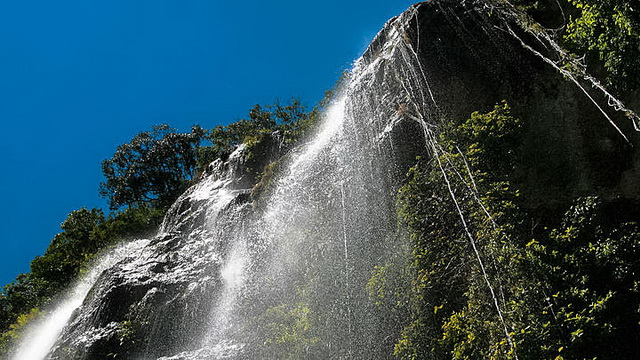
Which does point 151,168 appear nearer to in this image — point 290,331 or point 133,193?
point 133,193

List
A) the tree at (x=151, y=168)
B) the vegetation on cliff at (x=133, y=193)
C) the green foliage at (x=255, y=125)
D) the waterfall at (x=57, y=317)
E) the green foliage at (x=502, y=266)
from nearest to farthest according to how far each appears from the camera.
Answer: the green foliage at (x=502, y=266) → the waterfall at (x=57, y=317) → the vegetation on cliff at (x=133, y=193) → the green foliage at (x=255, y=125) → the tree at (x=151, y=168)

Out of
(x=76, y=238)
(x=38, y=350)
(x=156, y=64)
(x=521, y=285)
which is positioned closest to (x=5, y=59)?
(x=156, y=64)

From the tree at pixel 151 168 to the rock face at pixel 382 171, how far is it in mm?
18637

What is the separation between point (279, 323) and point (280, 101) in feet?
63.5

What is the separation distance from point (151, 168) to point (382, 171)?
24892 mm

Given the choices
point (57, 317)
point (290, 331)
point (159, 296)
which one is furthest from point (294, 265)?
→ point (57, 317)

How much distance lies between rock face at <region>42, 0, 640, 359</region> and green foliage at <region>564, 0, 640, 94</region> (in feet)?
4.93

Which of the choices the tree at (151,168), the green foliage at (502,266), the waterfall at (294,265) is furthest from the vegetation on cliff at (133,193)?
the green foliage at (502,266)

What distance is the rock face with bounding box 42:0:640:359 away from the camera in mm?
10617

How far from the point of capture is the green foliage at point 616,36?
28.2 feet

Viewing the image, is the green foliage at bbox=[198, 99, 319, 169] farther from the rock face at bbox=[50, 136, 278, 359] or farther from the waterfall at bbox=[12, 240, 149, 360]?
the waterfall at bbox=[12, 240, 149, 360]

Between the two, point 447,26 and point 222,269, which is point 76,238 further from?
point 447,26

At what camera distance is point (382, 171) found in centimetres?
1159

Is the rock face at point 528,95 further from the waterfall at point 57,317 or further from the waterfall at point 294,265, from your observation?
the waterfall at point 57,317
